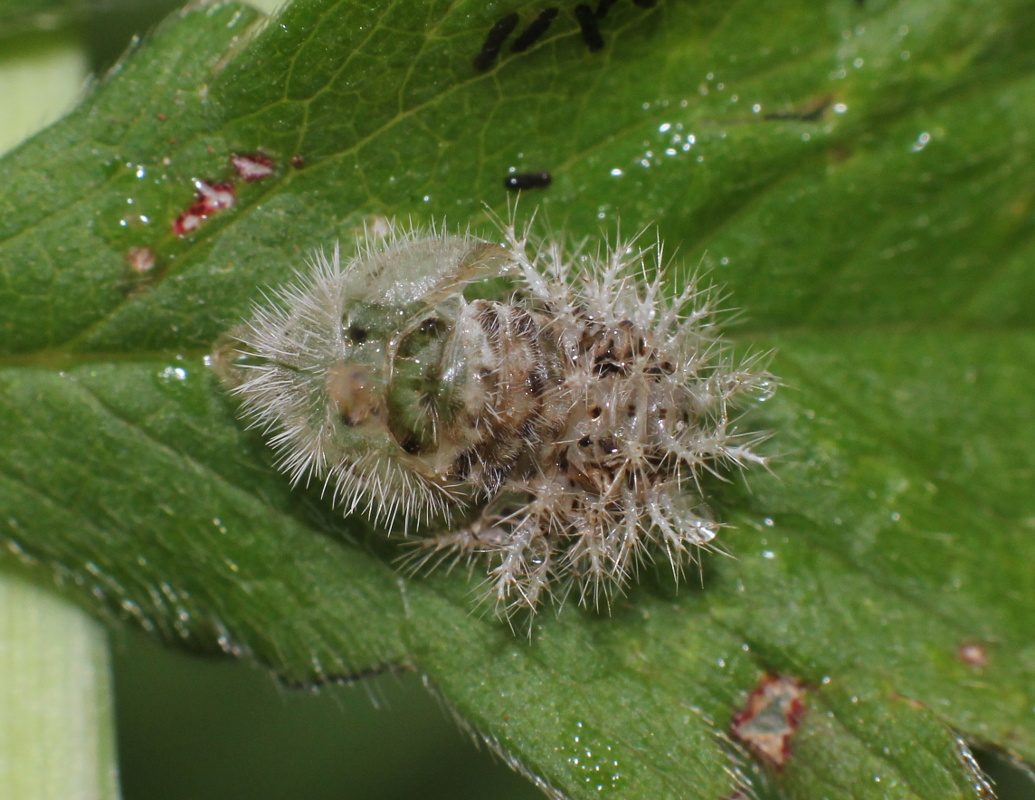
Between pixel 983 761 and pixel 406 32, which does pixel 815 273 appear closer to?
pixel 406 32

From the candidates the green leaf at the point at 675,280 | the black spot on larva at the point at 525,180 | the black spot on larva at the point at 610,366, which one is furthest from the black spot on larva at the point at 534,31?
the black spot on larva at the point at 610,366

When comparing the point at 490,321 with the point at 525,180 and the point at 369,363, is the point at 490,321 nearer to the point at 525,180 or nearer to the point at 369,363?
the point at 369,363

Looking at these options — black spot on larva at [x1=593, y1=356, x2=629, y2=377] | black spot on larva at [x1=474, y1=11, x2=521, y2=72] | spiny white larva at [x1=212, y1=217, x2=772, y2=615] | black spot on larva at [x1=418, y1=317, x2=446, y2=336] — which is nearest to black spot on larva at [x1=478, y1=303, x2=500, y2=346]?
spiny white larva at [x1=212, y1=217, x2=772, y2=615]

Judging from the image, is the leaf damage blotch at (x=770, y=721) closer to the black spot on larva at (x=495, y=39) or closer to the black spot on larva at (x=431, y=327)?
the black spot on larva at (x=431, y=327)

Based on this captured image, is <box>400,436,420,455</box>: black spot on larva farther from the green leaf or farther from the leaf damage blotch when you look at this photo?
the leaf damage blotch

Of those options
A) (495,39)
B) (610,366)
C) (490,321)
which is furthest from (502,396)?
(495,39)

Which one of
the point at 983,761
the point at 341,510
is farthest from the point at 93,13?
the point at 983,761
